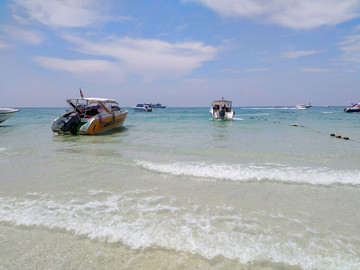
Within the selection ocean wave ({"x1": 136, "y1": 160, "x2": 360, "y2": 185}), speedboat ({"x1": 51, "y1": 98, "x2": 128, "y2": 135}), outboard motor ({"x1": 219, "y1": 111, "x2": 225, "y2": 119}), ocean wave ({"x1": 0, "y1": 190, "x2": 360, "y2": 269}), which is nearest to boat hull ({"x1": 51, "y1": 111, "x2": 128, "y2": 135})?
speedboat ({"x1": 51, "y1": 98, "x2": 128, "y2": 135})

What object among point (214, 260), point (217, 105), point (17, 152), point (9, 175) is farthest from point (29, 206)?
point (217, 105)

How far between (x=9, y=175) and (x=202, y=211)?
5.80m

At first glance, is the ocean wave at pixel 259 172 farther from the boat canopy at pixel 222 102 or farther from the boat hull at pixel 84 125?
the boat canopy at pixel 222 102

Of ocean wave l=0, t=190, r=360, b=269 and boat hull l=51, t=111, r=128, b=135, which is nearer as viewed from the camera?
ocean wave l=0, t=190, r=360, b=269

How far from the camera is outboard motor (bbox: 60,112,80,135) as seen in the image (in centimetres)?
1470

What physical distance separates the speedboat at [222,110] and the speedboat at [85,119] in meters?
16.1

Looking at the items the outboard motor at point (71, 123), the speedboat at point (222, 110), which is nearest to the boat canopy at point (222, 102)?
the speedboat at point (222, 110)

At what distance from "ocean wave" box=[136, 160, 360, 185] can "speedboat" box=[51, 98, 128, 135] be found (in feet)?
30.9

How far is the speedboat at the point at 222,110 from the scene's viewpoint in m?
30.0

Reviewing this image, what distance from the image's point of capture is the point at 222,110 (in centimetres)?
2984

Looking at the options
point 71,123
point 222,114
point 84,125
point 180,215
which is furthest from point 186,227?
point 222,114

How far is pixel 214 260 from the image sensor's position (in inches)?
107

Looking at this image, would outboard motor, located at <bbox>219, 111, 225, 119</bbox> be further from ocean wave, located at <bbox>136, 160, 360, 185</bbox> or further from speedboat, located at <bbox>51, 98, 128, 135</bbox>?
ocean wave, located at <bbox>136, 160, 360, 185</bbox>

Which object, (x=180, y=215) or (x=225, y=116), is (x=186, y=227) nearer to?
(x=180, y=215)
